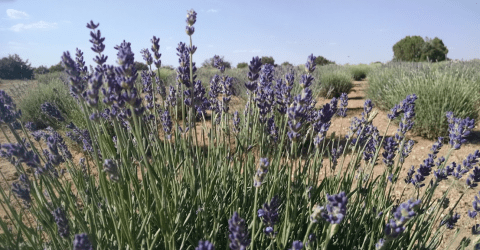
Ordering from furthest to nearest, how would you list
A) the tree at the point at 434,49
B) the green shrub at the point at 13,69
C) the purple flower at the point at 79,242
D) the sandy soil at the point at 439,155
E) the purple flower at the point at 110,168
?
the tree at the point at 434,49 → the green shrub at the point at 13,69 → the sandy soil at the point at 439,155 → the purple flower at the point at 110,168 → the purple flower at the point at 79,242

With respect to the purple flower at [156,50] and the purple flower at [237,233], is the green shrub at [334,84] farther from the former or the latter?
the purple flower at [237,233]

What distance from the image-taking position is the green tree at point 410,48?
27797mm

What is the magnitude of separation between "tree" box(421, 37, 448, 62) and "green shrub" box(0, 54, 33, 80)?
35714mm

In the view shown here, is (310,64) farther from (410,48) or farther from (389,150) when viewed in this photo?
(410,48)

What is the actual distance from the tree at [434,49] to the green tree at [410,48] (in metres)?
0.43

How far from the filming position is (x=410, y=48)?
28.3m

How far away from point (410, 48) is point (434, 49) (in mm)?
2237

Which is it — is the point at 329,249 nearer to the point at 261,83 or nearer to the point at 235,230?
the point at 235,230

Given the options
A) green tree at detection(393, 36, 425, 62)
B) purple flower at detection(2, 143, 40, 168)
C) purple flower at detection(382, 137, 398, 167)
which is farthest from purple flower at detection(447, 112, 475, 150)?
green tree at detection(393, 36, 425, 62)

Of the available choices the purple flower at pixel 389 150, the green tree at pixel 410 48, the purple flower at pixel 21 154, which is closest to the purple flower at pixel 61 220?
the purple flower at pixel 21 154

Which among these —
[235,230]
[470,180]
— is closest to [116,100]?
[235,230]

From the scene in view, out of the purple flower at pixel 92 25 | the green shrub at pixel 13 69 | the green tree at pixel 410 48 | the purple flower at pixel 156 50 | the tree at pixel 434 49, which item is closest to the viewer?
the purple flower at pixel 92 25

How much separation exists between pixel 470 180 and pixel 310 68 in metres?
1.21

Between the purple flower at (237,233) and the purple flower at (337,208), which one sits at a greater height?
the purple flower at (337,208)
